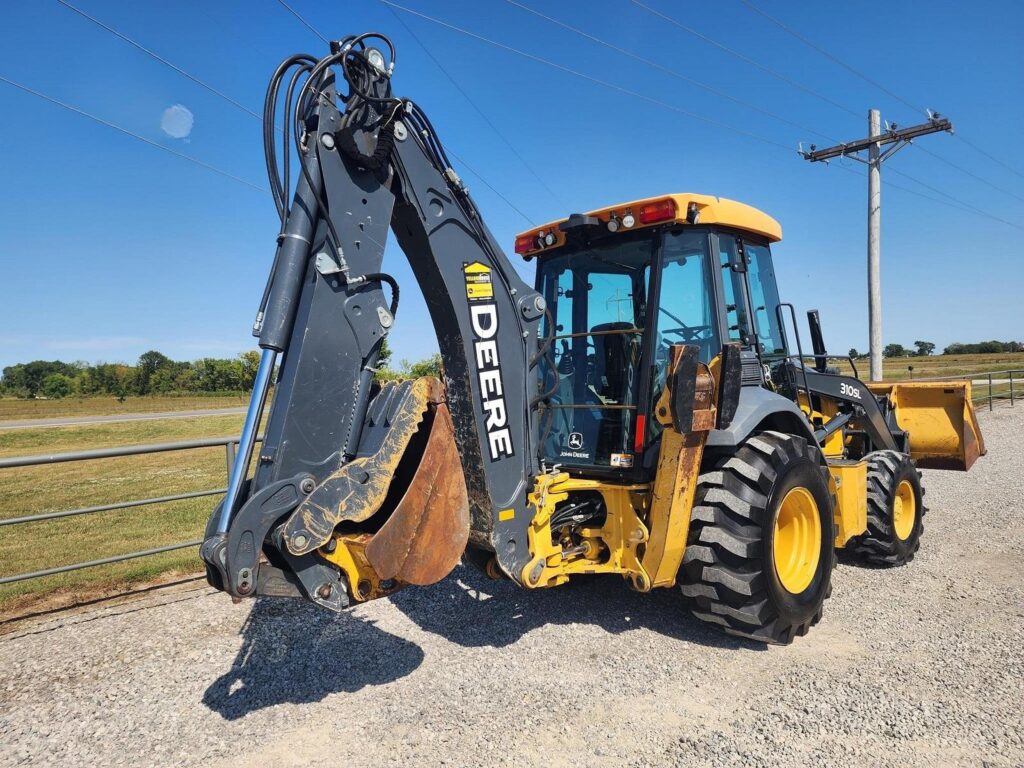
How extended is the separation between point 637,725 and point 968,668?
1926 mm

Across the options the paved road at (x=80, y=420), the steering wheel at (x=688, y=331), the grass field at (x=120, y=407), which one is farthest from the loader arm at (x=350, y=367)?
the grass field at (x=120, y=407)

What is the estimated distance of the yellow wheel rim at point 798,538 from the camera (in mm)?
4203

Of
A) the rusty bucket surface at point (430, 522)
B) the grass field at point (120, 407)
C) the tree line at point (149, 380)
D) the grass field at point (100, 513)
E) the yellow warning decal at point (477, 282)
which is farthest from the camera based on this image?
the tree line at point (149, 380)

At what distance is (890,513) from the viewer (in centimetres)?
531

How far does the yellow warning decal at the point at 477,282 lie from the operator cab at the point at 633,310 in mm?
854

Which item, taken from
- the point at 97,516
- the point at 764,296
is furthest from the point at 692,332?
the point at 97,516

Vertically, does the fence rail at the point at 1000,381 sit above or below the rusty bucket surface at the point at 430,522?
above

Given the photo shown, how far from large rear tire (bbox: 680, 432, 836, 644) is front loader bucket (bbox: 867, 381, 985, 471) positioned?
383 cm

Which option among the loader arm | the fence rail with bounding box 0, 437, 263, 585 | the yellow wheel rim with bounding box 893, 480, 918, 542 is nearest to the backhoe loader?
the loader arm

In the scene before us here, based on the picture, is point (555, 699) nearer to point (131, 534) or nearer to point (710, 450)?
point (710, 450)

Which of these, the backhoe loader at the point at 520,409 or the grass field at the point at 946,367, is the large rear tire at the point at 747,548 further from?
the grass field at the point at 946,367

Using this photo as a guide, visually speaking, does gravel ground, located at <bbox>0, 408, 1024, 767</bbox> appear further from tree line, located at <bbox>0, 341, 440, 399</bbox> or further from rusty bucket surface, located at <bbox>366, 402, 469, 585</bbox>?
tree line, located at <bbox>0, 341, 440, 399</bbox>

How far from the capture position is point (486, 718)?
312cm

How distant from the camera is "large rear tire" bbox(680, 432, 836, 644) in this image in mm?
3723
